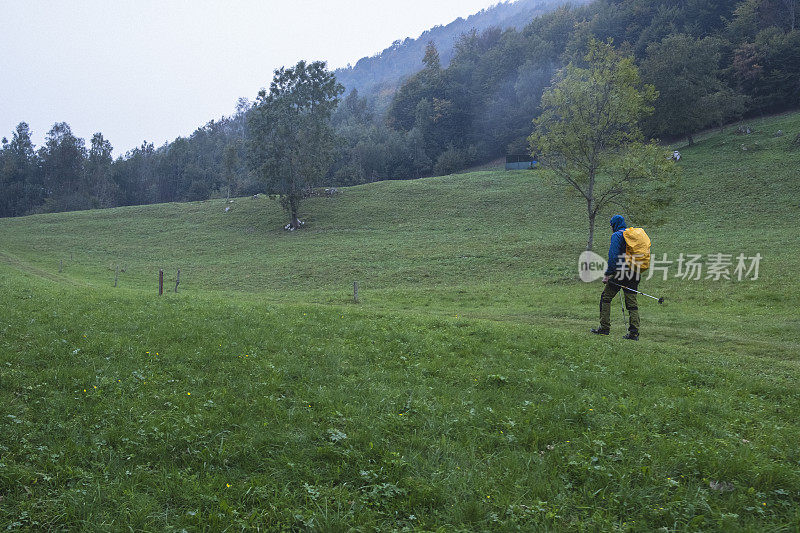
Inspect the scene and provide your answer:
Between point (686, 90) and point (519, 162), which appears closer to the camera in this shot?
point (686, 90)

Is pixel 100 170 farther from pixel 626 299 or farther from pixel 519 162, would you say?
pixel 626 299

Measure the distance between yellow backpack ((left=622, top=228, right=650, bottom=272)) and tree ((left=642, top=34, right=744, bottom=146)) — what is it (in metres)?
63.9

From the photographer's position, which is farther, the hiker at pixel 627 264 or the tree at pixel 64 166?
the tree at pixel 64 166

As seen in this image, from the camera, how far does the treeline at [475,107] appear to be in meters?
74.6

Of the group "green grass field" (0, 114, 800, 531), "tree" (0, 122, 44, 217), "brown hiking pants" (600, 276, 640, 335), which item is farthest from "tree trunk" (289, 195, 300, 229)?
"tree" (0, 122, 44, 217)

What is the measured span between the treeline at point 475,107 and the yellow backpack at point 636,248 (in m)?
59.1

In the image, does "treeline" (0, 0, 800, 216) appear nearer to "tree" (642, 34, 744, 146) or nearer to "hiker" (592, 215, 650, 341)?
"tree" (642, 34, 744, 146)

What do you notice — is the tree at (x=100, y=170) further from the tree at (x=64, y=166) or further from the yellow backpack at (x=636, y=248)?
the yellow backpack at (x=636, y=248)

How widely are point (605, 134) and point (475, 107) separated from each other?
306 feet

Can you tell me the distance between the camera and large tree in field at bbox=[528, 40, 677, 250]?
26344 millimetres

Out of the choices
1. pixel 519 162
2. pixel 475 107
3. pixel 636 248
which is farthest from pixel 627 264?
pixel 475 107

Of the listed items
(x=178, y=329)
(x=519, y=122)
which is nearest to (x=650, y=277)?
(x=178, y=329)

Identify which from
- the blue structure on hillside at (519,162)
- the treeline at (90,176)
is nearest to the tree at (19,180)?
the treeline at (90,176)

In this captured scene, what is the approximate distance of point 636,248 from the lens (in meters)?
11.6
